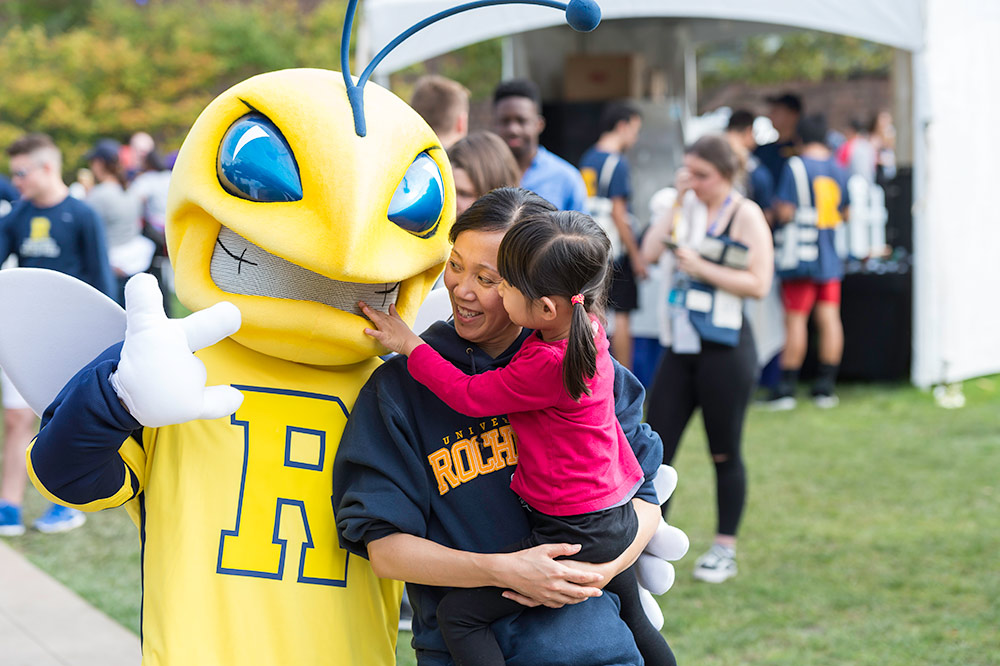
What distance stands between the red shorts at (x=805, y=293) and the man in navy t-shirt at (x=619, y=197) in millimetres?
1189

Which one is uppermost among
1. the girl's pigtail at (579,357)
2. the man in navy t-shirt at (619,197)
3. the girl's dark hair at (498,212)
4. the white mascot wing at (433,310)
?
the girl's dark hair at (498,212)

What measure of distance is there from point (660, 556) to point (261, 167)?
1.06 meters

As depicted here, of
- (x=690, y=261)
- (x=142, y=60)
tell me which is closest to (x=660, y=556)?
(x=690, y=261)

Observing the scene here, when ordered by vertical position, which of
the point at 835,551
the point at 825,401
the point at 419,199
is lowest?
the point at 825,401

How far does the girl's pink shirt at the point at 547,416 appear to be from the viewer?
181 cm

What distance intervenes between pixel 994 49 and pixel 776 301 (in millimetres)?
2297

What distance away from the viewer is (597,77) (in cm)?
1078

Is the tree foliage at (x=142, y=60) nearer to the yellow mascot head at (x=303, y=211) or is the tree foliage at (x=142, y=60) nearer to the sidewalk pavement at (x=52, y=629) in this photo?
the sidewalk pavement at (x=52, y=629)

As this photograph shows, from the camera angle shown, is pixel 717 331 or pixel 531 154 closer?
pixel 717 331

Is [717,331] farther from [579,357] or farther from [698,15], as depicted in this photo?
[698,15]

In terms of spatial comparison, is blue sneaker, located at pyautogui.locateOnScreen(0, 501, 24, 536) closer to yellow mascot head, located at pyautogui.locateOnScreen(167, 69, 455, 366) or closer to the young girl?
yellow mascot head, located at pyautogui.locateOnScreen(167, 69, 455, 366)

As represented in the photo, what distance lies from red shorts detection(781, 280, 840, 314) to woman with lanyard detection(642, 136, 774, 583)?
11.7 feet

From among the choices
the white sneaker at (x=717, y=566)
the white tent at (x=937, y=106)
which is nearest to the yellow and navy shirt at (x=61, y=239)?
the white tent at (x=937, y=106)

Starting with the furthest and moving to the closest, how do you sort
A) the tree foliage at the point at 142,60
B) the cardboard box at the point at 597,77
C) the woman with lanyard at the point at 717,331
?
the tree foliage at the point at 142,60 → the cardboard box at the point at 597,77 → the woman with lanyard at the point at 717,331
